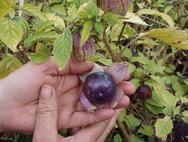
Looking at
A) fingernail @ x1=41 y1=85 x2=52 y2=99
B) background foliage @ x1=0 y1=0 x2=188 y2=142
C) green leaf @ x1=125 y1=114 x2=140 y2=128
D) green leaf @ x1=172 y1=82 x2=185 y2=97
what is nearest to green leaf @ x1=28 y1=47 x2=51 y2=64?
background foliage @ x1=0 y1=0 x2=188 y2=142

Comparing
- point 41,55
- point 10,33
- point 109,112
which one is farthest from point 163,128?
point 10,33

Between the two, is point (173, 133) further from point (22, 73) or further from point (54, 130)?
point (22, 73)

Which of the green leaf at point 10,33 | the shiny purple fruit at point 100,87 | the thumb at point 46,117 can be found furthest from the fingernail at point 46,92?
the green leaf at point 10,33

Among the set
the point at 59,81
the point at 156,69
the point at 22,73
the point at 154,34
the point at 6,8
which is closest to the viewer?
the point at 6,8

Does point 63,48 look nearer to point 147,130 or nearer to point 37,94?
point 37,94

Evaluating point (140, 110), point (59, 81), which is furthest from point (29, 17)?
point (140, 110)
